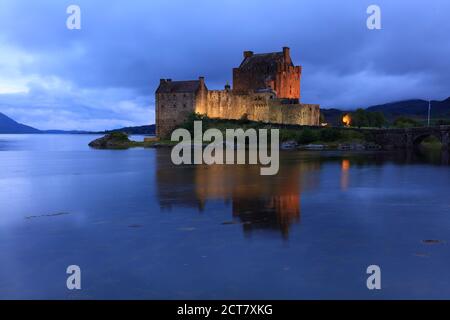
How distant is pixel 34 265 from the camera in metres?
7.95

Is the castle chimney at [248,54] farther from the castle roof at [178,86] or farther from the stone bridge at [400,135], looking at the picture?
the stone bridge at [400,135]

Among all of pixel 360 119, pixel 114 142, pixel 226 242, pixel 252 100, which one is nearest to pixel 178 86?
pixel 252 100

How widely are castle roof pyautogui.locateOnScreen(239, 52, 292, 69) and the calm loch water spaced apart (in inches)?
2176

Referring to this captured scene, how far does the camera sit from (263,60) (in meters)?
72.6

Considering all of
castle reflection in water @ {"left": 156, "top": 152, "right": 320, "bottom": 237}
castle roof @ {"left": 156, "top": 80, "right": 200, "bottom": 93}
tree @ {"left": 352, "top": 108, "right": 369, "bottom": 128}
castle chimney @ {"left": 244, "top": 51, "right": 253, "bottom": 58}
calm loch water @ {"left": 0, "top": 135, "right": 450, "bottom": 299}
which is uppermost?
castle chimney @ {"left": 244, "top": 51, "right": 253, "bottom": 58}

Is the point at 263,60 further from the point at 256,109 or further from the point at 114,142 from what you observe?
the point at 114,142

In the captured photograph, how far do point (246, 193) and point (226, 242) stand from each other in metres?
7.20

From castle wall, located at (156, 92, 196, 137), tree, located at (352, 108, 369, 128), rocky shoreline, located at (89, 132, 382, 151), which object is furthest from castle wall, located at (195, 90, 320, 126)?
tree, located at (352, 108, 369, 128)

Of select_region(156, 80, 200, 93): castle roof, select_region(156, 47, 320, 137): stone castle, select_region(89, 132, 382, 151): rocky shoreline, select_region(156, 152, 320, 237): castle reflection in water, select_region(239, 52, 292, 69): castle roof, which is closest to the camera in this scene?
select_region(156, 152, 320, 237): castle reflection in water

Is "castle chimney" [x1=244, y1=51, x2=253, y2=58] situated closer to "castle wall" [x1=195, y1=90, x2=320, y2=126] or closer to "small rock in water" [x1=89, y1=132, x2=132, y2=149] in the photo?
"castle wall" [x1=195, y1=90, x2=320, y2=126]

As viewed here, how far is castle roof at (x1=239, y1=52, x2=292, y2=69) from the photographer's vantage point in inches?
2792

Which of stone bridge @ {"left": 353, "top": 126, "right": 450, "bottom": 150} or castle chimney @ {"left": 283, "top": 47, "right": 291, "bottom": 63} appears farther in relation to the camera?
Answer: castle chimney @ {"left": 283, "top": 47, "right": 291, "bottom": 63}
